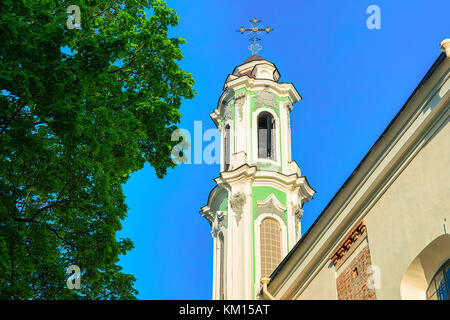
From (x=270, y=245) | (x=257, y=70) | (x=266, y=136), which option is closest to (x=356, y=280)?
(x=270, y=245)

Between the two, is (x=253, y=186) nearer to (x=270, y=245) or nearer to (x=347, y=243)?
(x=270, y=245)

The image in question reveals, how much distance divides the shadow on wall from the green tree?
20.0 feet

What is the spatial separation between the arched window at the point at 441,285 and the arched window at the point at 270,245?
1487cm

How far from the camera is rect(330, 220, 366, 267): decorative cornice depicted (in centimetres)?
1574

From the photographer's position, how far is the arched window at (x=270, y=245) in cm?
2866

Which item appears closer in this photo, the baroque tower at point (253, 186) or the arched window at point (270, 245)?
the arched window at point (270, 245)

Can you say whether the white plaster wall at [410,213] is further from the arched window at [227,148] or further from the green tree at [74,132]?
the arched window at [227,148]

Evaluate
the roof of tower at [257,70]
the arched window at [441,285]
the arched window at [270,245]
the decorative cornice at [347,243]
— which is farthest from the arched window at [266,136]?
the arched window at [441,285]

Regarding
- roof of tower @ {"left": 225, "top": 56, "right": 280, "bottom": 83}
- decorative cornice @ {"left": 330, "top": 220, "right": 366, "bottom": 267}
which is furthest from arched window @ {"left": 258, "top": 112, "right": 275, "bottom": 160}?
decorative cornice @ {"left": 330, "top": 220, "right": 366, "bottom": 267}

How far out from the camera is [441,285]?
13.5 m

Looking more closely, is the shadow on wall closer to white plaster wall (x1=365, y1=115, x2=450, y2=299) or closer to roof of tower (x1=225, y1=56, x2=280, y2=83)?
white plaster wall (x1=365, y1=115, x2=450, y2=299)

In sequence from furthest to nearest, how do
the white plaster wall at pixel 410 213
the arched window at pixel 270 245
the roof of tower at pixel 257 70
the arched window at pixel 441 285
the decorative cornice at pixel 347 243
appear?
the roof of tower at pixel 257 70 → the arched window at pixel 270 245 → the decorative cornice at pixel 347 243 → the arched window at pixel 441 285 → the white plaster wall at pixel 410 213

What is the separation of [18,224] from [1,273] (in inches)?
51.2

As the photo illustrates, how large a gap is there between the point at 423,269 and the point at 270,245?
16.2 meters
